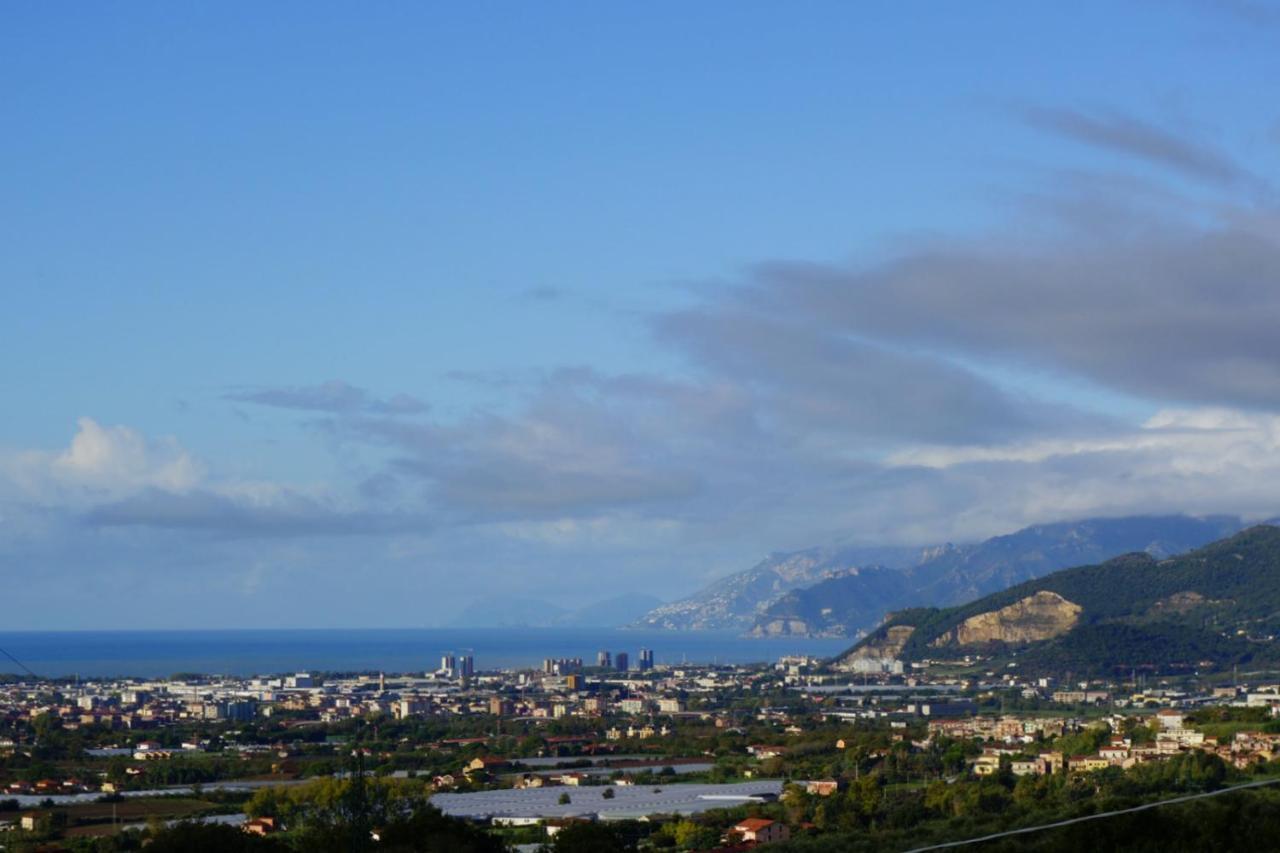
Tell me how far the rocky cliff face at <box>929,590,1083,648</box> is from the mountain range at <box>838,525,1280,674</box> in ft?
0.24

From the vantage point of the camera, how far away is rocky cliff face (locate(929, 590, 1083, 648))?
432 ft

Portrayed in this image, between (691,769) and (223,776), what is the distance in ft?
46.5

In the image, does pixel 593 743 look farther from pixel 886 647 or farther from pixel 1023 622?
pixel 886 647

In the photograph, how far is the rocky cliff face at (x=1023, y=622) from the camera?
132 metres

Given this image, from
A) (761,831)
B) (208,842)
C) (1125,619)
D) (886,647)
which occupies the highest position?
(1125,619)

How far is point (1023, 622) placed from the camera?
134 meters

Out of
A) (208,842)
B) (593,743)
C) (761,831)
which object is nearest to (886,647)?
(593,743)

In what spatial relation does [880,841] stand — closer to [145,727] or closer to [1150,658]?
[145,727]

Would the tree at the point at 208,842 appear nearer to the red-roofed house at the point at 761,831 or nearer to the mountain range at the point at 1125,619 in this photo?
the red-roofed house at the point at 761,831

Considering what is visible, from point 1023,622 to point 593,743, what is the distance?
70.2 m

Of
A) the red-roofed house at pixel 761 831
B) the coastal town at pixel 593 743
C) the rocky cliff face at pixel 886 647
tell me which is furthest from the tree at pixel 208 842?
the rocky cliff face at pixel 886 647

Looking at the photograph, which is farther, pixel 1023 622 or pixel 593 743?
pixel 1023 622

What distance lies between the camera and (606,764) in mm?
59812

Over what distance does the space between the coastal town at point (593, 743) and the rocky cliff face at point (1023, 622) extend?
15.4 metres
